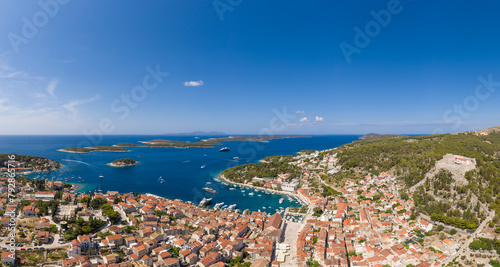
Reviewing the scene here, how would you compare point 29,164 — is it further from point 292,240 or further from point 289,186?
point 292,240

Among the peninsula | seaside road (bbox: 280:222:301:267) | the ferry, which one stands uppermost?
the peninsula

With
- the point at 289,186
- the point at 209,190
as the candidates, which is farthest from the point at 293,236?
the point at 209,190

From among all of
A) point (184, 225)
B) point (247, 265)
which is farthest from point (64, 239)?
point (247, 265)

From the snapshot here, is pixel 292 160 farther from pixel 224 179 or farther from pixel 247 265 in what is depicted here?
pixel 247 265

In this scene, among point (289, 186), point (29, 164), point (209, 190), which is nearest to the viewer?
point (209, 190)

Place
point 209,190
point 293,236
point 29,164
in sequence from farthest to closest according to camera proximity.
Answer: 1. point 29,164
2. point 209,190
3. point 293,236

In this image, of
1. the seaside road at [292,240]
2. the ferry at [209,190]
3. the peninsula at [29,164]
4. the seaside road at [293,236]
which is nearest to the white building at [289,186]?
the seaside road at [293,236]

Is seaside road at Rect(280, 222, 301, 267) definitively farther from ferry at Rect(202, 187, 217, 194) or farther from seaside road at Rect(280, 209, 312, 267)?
ferry at Rect(202, 187, 217, 194)

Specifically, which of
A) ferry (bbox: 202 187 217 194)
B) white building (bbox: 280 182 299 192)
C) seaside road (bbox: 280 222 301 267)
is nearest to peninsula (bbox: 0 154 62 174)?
ferry (bbox: 202 187 217 194)

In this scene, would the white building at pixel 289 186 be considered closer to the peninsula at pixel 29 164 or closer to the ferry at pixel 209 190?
the ferry at pixel 209 190

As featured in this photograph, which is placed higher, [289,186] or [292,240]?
[289,186]

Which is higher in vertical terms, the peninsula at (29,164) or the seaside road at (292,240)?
the peninsula at (29,164)
